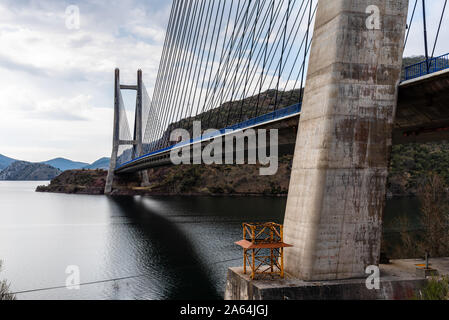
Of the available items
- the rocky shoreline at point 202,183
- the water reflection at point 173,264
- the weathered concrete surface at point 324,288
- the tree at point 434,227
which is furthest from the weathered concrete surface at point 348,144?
the rocky shoreline at point 202,183

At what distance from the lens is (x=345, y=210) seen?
563 inches

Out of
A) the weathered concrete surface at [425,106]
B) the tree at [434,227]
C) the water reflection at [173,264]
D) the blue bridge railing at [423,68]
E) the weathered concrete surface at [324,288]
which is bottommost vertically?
the water reflection at [173,264]

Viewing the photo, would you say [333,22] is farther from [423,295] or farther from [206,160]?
[206,160]

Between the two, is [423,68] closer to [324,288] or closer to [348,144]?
[348,144]

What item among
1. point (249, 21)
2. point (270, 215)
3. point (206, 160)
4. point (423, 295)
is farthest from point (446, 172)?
point (423, 295)

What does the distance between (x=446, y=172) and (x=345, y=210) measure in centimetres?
7637

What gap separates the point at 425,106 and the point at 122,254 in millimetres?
20280

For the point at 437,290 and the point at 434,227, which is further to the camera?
the point at 434,227

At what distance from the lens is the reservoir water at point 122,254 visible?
1869 centimetres

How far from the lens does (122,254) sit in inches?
1037

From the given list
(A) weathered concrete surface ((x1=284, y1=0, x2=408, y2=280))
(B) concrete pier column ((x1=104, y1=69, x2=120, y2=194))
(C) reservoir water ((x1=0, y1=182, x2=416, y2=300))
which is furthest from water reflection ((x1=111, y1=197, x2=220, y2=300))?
(B) concrete pier column ((x1=104, y1=69, x2=120, y2=194))

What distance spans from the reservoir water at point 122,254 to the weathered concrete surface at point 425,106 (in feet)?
37.6

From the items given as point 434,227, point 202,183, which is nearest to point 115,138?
point 202,183

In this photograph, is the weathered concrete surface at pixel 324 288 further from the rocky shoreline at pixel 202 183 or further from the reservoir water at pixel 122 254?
the rocky shoreline at pixel 202 183
